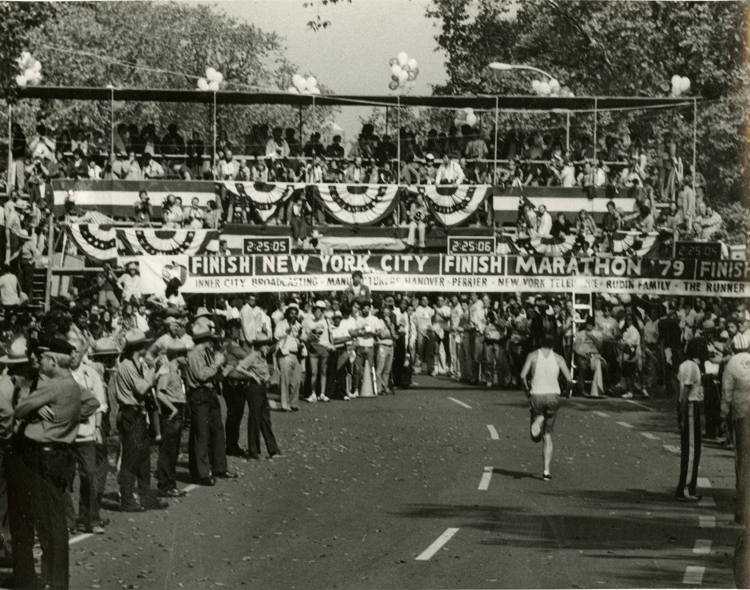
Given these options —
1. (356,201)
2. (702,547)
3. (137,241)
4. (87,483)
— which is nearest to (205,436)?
(87,483)

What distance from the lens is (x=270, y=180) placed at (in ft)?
124

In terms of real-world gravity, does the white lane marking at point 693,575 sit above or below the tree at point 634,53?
below

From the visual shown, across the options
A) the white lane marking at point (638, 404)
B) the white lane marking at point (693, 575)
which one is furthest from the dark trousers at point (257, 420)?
the white lane marking at point (638, 404)

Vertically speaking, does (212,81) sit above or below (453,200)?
above

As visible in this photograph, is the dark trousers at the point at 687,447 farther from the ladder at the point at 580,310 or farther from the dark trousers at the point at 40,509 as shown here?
the ladder at the point at 580,310

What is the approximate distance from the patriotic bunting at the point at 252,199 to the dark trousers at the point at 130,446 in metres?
20.4

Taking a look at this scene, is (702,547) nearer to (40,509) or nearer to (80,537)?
(80,537)

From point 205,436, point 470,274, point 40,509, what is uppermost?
point 470,274

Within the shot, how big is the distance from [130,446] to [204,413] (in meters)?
2.40

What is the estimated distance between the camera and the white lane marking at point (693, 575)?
13.0 m

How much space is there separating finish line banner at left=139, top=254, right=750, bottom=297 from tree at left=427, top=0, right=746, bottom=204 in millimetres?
9546

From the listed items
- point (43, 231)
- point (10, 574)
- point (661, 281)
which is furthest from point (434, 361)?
point (10, 574)

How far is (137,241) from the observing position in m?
32.3

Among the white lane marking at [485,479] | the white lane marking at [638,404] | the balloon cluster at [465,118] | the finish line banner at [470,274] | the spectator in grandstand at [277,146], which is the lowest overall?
the white lane marking at [638,404]
